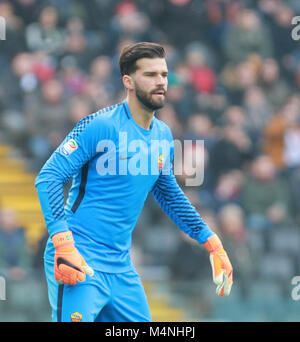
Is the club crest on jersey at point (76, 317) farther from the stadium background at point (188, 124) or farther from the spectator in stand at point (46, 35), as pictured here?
the spectator in stand at point (46, 35)

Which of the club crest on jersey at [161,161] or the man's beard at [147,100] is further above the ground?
the man's beard at [147,100]

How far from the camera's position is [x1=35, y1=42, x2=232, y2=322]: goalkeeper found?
16.6 feet

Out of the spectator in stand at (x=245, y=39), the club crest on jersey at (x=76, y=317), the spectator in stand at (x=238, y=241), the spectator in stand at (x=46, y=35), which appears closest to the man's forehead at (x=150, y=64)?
the club crest on jersey at (x=76, y=317)

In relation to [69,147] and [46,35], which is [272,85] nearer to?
[46,35]

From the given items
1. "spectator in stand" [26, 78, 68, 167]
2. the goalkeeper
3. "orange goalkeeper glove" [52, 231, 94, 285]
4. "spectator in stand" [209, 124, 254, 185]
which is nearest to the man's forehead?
the goalkeeper

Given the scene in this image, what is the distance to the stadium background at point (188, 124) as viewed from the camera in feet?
29.8

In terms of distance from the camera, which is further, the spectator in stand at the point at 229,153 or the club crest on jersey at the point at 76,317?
the spectator in stand at the point at 229,153

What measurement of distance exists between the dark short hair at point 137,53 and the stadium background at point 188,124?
3.84 metres

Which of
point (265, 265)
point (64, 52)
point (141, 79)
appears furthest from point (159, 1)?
point (141, 79)

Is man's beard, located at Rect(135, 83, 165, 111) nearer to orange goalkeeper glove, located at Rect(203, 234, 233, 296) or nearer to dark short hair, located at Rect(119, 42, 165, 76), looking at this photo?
dark short hair, located at Rect(119, 42, 165, 76)

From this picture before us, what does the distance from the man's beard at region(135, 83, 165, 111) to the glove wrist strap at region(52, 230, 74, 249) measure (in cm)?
96

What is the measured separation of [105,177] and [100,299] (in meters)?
0.73

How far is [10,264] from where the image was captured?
9102mm

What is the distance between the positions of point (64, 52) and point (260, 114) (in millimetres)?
2732
